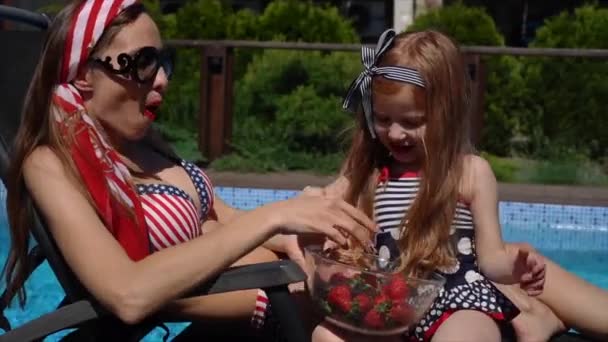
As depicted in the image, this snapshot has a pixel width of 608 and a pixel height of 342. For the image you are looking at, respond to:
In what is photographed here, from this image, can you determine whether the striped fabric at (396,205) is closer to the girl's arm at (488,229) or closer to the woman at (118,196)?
the girl's arm at (488,229)

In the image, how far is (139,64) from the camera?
2.55 m

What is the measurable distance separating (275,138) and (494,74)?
202cm

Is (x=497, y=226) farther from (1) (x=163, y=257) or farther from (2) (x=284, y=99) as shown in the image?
(2) (x=284, y=99)

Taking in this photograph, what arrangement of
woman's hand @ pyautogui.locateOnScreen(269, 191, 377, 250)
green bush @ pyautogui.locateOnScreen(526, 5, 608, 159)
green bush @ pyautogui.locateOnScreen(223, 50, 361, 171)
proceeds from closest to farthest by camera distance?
woman's hand @ pyautogui.locateOnScreen(269, 191, 377, 250), green bush @ pyautogui.locateOnScreen(526, 5, 608, 159), green bush @ pyautogui.locateOnScreen(223, 50, 361, 171)

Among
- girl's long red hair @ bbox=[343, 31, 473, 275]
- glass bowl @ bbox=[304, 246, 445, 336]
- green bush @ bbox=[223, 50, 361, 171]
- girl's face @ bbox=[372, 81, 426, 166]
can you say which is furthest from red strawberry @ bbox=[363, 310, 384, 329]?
green bush @ bbox=[223, 50, 361, 171]

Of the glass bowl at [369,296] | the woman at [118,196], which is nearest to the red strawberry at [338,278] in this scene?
the glass bowl at [369,296]

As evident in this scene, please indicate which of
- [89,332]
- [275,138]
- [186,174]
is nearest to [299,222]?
[89,332]

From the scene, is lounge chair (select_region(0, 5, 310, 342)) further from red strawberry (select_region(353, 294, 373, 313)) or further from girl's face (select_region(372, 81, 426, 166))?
girl's face (select_region(372, 81, 426, 166))

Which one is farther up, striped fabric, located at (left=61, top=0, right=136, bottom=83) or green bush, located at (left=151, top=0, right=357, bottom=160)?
striped fabric, located at (left=61, top=0, right=136, bottom=83)

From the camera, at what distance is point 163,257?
2287mm

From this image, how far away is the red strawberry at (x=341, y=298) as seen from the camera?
2387 millimetres

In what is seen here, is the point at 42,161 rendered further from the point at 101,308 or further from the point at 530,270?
the point at 530,270

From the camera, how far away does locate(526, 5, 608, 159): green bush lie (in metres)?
8.98

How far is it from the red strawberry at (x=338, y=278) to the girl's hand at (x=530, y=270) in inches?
18.1
